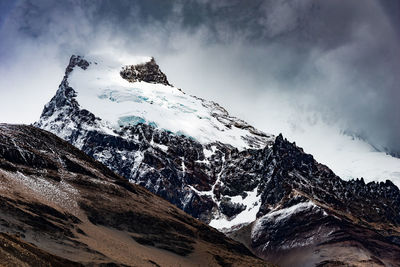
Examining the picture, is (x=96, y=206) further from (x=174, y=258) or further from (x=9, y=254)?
(x=9, y=254)

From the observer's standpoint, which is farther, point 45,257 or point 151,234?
point 151,234

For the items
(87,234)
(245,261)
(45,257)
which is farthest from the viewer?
(245,261)

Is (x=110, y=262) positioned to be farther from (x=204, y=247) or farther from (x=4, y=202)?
(x=204, y=247)

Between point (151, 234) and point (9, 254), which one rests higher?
point (151, 234)

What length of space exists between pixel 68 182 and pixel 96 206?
1667cm

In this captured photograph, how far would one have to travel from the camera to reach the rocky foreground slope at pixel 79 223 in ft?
419

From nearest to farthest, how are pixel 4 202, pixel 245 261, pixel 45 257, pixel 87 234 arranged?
pixel 45 257 < pixel 4 202 < pixel 87 234 < pixel 245 261

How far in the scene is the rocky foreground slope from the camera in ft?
419

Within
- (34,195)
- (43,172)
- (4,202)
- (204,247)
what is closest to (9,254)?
(4,202)

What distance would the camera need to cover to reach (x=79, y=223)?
15712cm

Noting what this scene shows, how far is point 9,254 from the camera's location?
89562mm

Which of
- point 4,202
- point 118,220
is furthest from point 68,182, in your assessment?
point 4,202

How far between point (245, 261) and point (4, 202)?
94187 millimetres

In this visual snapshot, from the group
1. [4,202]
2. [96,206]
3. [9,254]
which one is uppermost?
[96,206]
